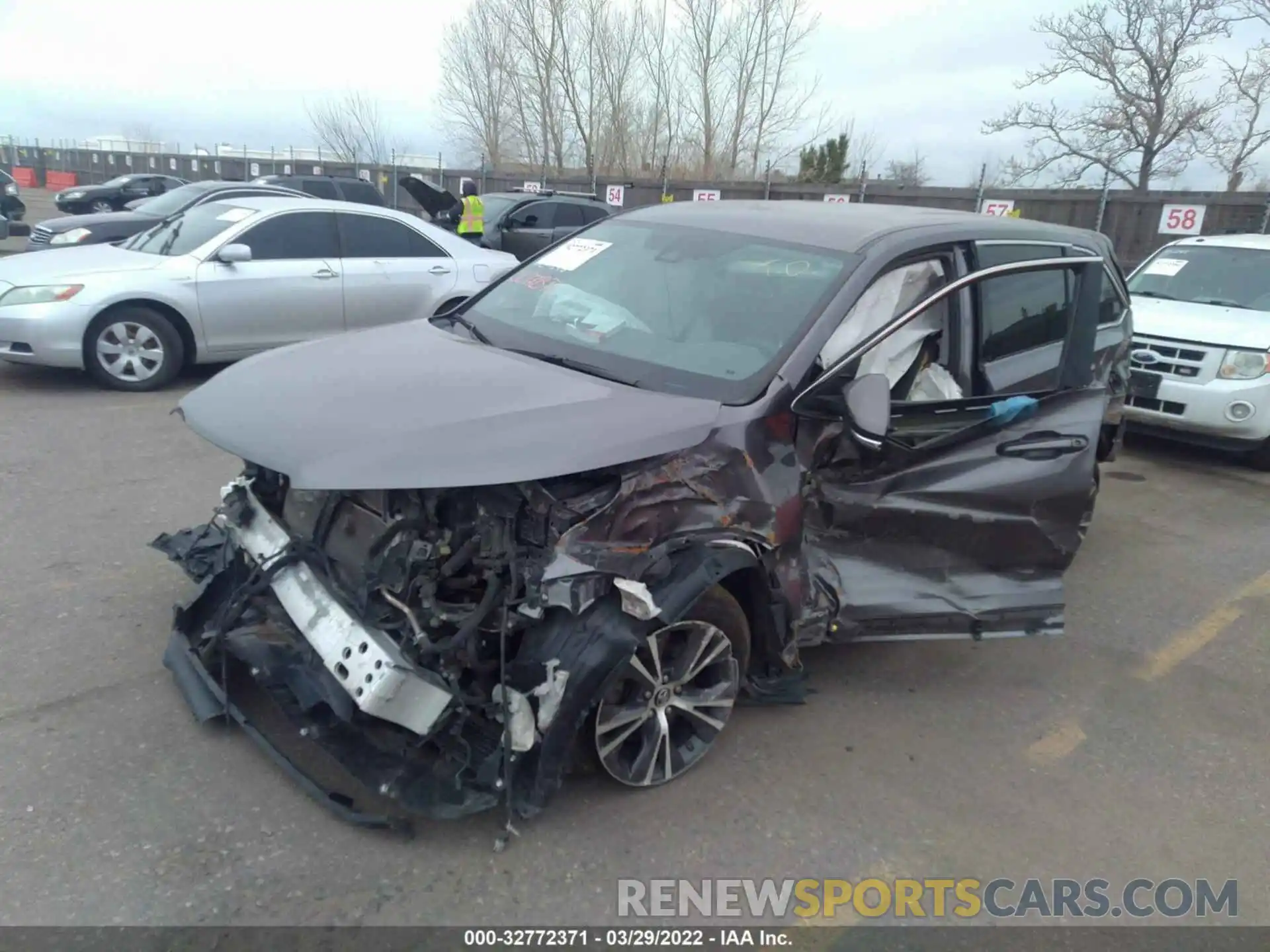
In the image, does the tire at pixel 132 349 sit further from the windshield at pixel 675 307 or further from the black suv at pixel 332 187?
the black suv at pixel 332 187

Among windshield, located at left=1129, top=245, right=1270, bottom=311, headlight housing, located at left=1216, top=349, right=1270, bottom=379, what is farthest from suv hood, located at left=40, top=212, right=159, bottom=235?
headlight housing, located at left=1216, top=349, right=1270, bottom=379

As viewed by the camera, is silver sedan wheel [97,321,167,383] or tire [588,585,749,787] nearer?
tire [588,585,749,787]

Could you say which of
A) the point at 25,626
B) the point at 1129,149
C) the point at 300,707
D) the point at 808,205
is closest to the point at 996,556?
the point at 808,205

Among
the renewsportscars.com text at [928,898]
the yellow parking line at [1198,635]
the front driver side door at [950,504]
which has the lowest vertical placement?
the yellow parking line at [1198,635]

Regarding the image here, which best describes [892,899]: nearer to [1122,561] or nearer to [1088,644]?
[1088,644]

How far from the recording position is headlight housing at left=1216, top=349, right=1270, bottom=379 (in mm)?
6703

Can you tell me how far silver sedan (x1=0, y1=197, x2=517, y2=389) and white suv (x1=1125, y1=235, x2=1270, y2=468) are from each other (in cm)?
532

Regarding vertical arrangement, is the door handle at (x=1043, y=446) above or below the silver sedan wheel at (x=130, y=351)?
above

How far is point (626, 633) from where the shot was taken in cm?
268

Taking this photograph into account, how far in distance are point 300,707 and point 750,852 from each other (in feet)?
4.89

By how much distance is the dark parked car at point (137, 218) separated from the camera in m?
11.3

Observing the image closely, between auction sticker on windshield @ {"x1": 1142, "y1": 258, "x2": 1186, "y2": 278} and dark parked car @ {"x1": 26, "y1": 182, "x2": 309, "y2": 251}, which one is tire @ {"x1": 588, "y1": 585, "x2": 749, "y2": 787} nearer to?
auction sticker on windshield @ {"x1": 1142, "y1": 258, "x2": 1186, "y2": 278}

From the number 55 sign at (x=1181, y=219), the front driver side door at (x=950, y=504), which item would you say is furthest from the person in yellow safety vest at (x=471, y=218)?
the number 55 sign at (x=1181, y=219)

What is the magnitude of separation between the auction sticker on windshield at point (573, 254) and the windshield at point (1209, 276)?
19.7ft
